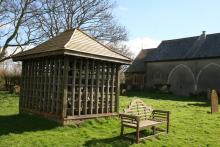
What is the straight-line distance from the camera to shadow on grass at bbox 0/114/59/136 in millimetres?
10328

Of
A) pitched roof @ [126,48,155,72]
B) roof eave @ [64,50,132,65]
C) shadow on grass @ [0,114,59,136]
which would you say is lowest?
shadow on grass @ [0,114,59,136]

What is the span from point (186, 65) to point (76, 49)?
28.6 meters

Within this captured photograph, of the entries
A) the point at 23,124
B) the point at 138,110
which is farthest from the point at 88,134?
the point at 23,124

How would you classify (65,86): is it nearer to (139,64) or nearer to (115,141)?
(115,141)

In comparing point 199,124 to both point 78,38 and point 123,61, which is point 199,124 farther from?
point 78,38

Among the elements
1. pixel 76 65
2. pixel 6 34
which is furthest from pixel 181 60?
pixel 76 65

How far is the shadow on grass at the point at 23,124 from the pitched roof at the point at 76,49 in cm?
263

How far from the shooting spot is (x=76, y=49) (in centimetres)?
1097

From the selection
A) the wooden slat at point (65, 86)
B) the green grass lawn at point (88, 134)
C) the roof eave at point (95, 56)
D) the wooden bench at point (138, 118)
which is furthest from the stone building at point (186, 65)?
the wooden slat at point (65, 86)

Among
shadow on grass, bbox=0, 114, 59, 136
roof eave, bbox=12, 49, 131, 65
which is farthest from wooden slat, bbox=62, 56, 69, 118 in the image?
shadow on grass, bbox=0, 114, 59, 136

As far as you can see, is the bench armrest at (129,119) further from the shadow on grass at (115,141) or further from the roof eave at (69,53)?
the roof eave at (69,53)

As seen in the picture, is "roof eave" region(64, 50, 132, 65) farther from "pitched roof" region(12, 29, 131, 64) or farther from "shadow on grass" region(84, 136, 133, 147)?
"shadow on grass" region(84, 136, 133, 147)

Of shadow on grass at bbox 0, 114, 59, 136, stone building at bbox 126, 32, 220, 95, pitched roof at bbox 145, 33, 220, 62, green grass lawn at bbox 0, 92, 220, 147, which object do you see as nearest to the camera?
green grass lawn at bbox 0, 92, 220, 147

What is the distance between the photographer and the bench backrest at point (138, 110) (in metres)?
10.1
